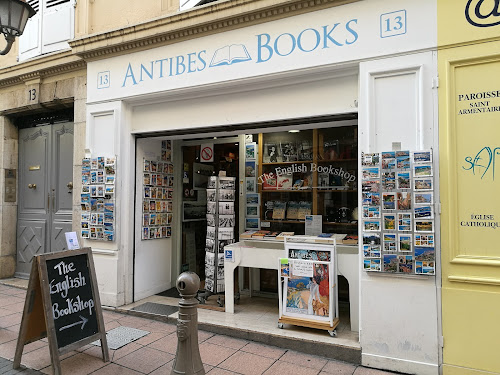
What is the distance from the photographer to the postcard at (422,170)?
11.8ft

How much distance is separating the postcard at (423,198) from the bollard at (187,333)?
236 centimetres

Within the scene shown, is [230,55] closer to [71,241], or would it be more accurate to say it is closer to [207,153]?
[207,153]

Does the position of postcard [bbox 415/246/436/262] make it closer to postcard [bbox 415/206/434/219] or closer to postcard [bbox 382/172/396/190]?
postcard [bbox 415/206/434/219]

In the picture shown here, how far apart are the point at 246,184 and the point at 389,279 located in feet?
10.3

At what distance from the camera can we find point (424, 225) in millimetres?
3615

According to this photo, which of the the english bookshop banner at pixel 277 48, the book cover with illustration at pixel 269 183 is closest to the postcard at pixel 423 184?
the the english bookshop banner at pixel 277 48

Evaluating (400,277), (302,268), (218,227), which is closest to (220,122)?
(218,227)

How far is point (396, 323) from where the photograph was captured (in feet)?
12.2

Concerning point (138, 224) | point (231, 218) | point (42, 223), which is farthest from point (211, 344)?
point (42, 223)

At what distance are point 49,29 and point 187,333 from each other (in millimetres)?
6650

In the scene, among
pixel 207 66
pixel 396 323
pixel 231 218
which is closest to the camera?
pixel 396 323

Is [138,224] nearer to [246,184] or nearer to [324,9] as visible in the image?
[246,184]

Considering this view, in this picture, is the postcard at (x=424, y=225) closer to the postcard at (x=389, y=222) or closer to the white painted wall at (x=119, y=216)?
the postcard at (x=389, y=222)

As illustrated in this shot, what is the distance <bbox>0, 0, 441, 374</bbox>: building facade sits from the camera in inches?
148
